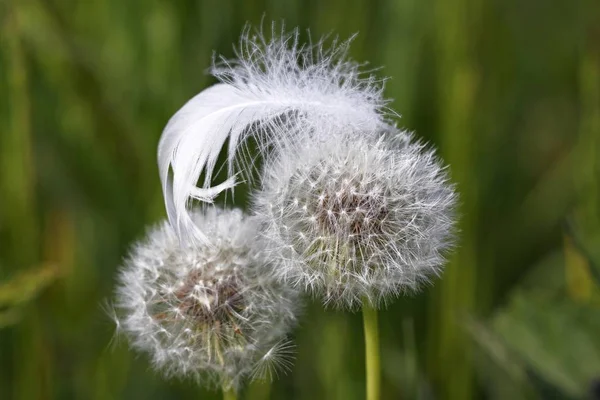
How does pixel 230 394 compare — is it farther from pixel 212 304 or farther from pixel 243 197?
pixel 243 197

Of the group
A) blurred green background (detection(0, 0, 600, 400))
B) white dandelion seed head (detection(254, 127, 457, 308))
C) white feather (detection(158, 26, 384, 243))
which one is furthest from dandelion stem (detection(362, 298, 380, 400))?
blurred green background (detection(0, 0, 600, 400))

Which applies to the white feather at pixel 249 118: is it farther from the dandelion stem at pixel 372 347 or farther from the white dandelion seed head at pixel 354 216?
the dandelion stem at pixel 372 347

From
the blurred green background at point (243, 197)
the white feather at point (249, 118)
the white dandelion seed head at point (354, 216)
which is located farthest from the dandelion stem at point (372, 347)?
the blurred green background at point (243, 197)

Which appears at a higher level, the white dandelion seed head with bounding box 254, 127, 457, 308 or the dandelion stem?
the white dandelion seed head with bounding box 254, 127, 457, 308

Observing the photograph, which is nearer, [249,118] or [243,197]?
[249,118]

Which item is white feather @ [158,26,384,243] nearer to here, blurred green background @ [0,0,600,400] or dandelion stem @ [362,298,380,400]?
dandelion stem @ [362,298,380,400]

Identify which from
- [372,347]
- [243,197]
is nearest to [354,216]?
[372,347]
